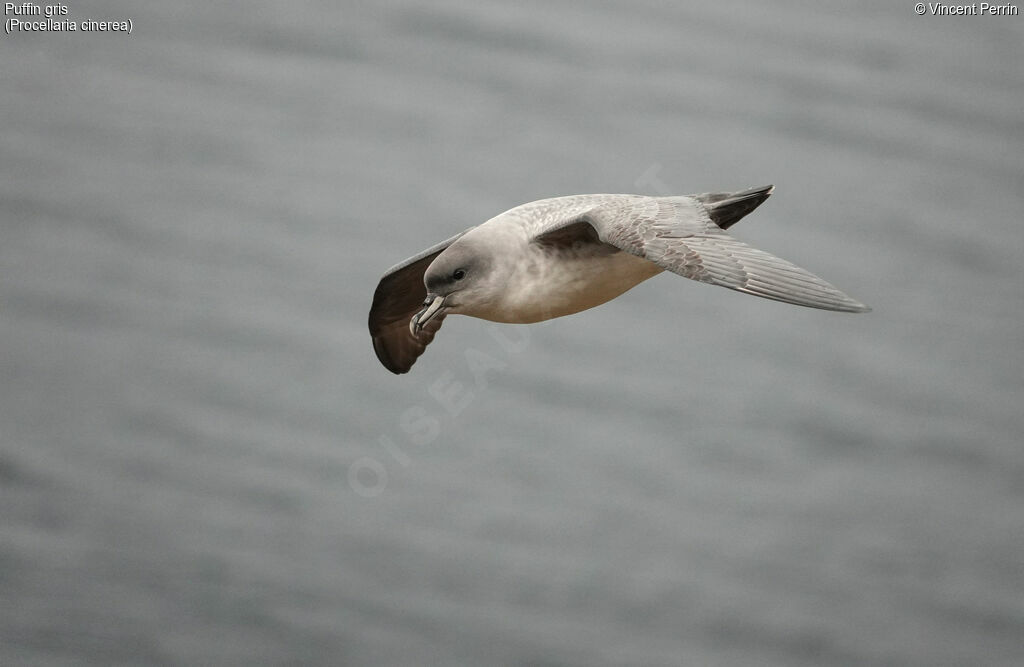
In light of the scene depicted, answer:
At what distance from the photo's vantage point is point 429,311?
4.04 m

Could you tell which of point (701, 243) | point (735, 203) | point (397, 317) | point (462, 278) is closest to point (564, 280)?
point (462, 278)

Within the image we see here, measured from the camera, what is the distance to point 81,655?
35.9ft

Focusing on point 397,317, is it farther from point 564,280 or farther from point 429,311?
point 564,280

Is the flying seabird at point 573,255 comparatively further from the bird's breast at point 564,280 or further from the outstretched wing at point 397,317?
the outstretched wing at point 397,317

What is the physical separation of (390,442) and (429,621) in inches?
62.6

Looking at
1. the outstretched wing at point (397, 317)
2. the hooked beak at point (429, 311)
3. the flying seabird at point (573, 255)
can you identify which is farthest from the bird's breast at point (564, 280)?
the outstretched wing at point (397, 317)

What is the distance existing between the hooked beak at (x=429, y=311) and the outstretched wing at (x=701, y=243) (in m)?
0.38

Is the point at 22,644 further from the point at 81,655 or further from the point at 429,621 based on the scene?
the point at 429,621

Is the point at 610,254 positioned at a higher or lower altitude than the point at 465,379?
lower

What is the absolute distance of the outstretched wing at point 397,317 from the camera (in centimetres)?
479

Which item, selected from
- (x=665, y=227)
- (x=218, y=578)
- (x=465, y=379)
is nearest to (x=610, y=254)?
(x=665, y=227)

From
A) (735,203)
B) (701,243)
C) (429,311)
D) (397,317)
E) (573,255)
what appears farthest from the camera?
(397,317)

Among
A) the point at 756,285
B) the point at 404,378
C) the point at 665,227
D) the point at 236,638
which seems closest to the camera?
the point at 756,285

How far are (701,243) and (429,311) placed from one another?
2.77 ft
